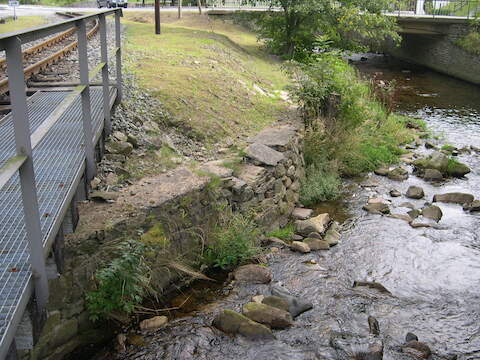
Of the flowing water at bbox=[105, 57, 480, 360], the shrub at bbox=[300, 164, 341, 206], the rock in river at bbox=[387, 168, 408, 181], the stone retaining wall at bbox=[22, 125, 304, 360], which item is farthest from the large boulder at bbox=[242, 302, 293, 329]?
the rock in river at bbox=[387, 168, 408, 181]

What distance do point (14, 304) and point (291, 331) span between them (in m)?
2.81

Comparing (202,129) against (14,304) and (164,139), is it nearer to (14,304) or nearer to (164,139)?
(164,139)

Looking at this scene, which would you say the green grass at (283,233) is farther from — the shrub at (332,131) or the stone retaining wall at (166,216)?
the shrub at (332,131)

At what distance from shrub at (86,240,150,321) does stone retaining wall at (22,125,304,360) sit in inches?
3.6

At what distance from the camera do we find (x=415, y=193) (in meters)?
9.80

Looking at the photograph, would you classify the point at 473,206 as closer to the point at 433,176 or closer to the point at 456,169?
the point at 433,176

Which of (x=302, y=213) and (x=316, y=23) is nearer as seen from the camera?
(x=302, y=213)

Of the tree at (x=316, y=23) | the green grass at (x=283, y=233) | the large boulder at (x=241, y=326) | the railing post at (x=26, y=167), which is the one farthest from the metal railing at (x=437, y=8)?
the railing post at (x=26, y=167)

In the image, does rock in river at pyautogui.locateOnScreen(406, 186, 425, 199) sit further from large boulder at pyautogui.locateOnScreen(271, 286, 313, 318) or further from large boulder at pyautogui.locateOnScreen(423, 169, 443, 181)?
large boulder at pyautogui.locateOnScreen(271, 286, 313, 318)

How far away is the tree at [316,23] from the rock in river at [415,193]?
30.1 feet

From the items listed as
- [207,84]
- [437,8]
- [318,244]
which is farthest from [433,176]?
[437,8]

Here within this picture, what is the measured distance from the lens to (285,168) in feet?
27.9

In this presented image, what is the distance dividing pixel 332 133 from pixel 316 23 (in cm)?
947

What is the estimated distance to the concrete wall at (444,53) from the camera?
24141 mm
